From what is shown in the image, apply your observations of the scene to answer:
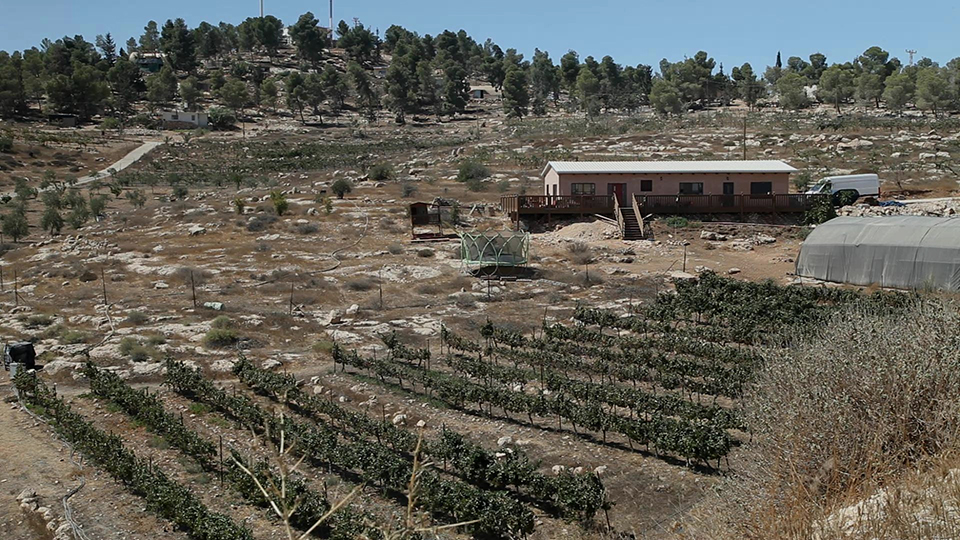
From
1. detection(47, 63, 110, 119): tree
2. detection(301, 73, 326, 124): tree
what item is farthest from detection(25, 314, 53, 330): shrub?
detection(301, 73, 326, 124): tree

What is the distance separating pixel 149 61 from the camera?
14600 cm

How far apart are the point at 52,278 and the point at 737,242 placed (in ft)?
107

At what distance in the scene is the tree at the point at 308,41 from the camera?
15150 cm

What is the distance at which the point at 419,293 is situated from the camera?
3114cm

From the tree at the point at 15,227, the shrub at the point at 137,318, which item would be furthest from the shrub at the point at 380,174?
the shrub at the point at 137,318

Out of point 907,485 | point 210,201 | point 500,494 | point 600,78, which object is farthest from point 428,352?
point 600,78

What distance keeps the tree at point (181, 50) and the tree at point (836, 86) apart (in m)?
109

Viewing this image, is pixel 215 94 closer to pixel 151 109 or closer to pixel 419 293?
pixel 151 109

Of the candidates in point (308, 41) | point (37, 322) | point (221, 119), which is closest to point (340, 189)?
point (37, 322)

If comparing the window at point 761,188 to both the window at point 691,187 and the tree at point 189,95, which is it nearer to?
the window at point 691,187

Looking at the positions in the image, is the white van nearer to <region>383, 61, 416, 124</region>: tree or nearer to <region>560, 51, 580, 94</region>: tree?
<region>383, 61, 416, 124</region>: tree

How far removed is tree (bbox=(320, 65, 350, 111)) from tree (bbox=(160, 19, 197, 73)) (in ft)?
117

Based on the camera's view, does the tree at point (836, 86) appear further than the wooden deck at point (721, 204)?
Yes

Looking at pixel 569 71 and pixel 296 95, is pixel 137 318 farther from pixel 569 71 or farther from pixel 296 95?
pixel 569 71
